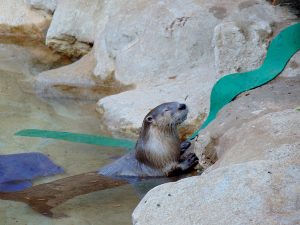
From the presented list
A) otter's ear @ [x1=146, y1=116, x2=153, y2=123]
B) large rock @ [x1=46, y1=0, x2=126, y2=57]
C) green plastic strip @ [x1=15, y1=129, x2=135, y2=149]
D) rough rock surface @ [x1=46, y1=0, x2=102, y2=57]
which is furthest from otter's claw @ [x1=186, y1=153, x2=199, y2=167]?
rough rock surface @ [x1=46, y1=0, x2=102, y2=57]

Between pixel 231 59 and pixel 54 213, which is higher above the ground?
pixel 231 59

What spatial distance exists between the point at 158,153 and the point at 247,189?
101 inches

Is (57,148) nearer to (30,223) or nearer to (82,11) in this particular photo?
(30,223)

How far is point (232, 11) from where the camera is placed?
771cm

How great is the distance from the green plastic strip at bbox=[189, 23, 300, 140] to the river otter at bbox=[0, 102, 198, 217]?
24 centimetres

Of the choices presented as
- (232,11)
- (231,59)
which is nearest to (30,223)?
(231,59)

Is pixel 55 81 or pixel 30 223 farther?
pixel 55 81

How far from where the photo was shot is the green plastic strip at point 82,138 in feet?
22.1

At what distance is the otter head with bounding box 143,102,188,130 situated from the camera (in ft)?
20.6

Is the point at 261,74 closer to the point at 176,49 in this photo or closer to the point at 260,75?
the point at 260,75

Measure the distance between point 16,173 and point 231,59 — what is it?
2.19 m

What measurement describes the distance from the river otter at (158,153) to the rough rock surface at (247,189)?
4.92ft

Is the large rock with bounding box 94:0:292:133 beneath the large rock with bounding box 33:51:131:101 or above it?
above

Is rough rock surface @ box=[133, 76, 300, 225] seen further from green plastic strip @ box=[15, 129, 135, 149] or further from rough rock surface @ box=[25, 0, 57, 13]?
rough rock surface @ box=[25, 0, 57, 13]
